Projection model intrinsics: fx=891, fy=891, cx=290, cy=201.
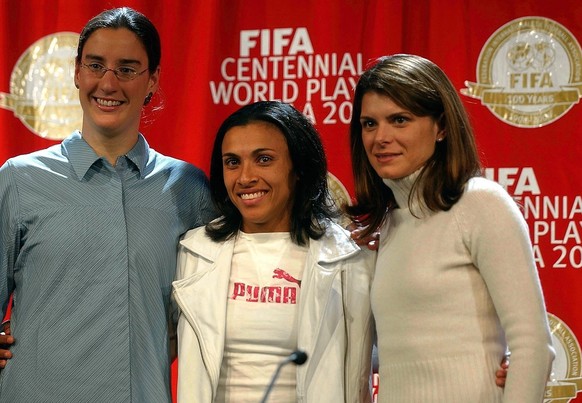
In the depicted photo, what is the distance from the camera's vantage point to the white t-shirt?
6.53ft

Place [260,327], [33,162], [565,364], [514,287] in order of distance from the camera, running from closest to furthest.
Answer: [514,287], [260,327], [33,162], [565,364]

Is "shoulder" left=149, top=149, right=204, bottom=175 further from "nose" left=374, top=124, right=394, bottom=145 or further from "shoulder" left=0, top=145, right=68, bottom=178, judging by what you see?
"nose" left=374, top=124, right=394, bottom=145

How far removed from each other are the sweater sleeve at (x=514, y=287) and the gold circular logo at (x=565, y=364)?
57.1 inches

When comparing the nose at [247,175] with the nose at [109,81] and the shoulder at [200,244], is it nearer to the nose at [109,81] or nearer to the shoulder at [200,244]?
the shoulder at [200,244]

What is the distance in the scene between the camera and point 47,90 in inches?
136

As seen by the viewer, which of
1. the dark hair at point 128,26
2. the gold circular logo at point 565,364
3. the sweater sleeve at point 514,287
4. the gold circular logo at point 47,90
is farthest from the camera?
the gold circular logo at point 47,90

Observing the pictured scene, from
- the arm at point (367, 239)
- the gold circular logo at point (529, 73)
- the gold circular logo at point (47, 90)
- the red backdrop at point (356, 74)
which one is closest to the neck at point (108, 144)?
the arm at point (367, 239)

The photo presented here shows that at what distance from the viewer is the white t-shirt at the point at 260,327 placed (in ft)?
6.53

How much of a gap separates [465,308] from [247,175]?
0.61 meters

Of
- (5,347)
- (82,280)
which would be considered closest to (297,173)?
(82,280)

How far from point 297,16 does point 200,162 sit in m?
0.66

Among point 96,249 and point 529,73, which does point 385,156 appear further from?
point 529,73

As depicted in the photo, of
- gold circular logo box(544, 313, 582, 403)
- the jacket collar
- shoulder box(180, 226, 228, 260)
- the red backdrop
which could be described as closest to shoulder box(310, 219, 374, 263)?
the jacket collar

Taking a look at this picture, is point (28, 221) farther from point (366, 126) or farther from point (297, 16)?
point (297, 16)
